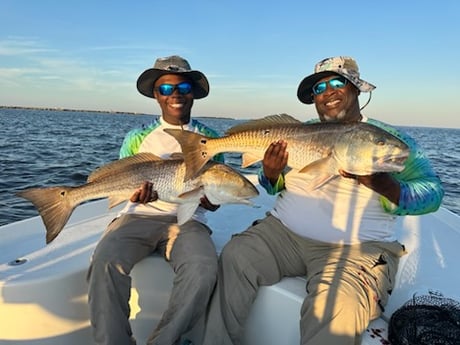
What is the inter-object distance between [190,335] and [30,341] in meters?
1.33

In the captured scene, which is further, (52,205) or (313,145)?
(52,205)

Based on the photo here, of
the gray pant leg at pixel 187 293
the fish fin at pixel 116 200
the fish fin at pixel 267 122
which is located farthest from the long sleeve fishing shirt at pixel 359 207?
the fish fin at pixel 116 200

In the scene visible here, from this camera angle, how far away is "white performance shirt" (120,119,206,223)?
3.98 metres

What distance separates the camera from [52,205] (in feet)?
11.6

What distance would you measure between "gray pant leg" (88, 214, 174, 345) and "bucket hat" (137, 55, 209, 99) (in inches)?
65.5

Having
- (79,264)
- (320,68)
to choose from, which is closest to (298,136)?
(320,68)

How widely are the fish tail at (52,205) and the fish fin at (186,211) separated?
0.95 meters

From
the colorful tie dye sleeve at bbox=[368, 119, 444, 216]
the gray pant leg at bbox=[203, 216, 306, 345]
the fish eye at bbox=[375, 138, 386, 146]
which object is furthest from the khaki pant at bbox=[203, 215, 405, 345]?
the fish eye at bbox=[375, 138, 386, 146]

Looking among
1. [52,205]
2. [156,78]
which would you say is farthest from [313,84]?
[52,205]

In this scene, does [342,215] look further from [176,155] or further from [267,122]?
[176,155]

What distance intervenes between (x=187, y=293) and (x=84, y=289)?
106 centimetres

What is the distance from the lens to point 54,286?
11.1 feet

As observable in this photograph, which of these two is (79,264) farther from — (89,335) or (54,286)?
(89,335)

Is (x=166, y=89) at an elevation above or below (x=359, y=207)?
above
